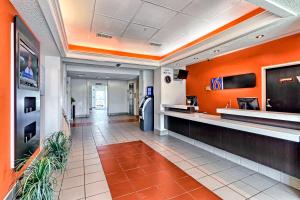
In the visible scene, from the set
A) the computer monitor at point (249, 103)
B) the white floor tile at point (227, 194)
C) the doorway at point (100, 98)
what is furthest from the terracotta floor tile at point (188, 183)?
the doorway at point (100, 98)

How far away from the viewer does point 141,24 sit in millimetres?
3387

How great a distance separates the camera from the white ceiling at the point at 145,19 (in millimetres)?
2635

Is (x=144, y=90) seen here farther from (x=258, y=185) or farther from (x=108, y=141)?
(x=258, y=185)

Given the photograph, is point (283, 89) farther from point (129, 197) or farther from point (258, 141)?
point (129, 197)

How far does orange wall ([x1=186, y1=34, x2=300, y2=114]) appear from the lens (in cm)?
379

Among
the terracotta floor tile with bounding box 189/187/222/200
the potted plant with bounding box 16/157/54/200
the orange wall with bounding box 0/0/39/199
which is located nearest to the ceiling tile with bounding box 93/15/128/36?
the orange wall with bounding box 0/0/39/199

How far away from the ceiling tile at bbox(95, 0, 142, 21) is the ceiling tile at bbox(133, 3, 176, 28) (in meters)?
0.14

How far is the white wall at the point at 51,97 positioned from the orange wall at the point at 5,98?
241cm

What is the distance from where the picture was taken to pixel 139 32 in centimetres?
381

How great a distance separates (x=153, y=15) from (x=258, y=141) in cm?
314

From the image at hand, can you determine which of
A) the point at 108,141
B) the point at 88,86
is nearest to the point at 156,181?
the point at 108,141

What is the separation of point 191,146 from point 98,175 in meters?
2.69

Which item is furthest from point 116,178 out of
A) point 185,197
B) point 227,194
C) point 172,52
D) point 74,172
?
point 172,52

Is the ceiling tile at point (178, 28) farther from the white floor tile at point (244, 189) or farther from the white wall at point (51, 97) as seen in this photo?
the white floor tile at point (244, 189)
